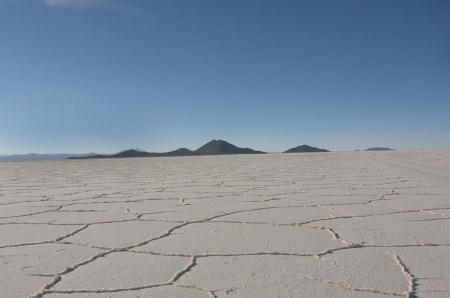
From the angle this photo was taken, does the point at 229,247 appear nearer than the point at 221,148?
Yes

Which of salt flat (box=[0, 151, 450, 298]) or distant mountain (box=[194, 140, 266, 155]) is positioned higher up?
distant mountain (box=[194, 140, 266, 155])

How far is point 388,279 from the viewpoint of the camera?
Answer: 1.26 meters

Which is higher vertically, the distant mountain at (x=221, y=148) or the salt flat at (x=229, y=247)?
the distant mountain at (x=221, y=148)

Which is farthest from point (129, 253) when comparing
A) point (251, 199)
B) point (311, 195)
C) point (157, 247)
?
point (311, 195)

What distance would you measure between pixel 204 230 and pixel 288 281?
0.72 meters

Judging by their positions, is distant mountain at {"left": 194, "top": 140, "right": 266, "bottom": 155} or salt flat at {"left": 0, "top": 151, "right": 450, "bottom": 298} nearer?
salt flat at {"left": 0, "top": 151, "right": 450, "bottom": 298}

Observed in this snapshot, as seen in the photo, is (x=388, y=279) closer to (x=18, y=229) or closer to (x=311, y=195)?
(x=18, y=229)

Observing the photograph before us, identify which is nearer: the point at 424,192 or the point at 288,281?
the point at 288,281

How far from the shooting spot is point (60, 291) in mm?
1198

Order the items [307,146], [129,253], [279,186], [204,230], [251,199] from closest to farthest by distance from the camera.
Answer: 1. [129,253]
2. [204,230]
3. [251,199]
4. [279,186]
5. [307,146]

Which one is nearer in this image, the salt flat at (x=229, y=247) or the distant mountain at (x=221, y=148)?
the salt flat at (x=229, y=247)

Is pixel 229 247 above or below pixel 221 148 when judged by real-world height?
below

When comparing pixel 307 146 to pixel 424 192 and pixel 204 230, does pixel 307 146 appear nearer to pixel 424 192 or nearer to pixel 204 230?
pixel 424 192

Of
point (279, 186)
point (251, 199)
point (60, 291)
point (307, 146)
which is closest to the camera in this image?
point (60, 291)
